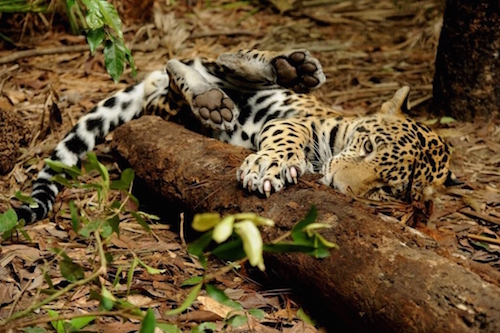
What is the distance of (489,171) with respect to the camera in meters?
5.22

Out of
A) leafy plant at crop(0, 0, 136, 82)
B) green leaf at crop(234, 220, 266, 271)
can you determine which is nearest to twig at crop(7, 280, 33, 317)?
leafy plant at crop(0, 0, 136, 82)

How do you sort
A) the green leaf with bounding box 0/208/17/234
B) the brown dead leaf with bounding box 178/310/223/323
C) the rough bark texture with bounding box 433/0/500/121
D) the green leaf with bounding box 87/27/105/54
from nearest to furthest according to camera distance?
the brown dead leaf with bounding box 178/310/223/323, the green leaf with bounding box 0/208/17/234, the green leaf with bounding box 87/27/105/54, the rough bark texture with bounding box 433/0/500/121

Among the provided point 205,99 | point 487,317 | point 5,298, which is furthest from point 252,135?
point 487,317

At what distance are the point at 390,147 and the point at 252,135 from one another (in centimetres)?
116

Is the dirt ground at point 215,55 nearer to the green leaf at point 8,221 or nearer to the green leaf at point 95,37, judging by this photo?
the green leaf at point 8,221

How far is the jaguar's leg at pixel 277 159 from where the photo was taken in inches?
147

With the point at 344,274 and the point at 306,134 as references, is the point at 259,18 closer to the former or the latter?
the point at 306,134

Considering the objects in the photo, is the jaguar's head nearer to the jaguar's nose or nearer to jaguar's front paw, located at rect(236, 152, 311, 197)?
the jaguar's nose

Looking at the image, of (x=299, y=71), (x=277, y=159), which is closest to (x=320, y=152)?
(x=299, y=71)

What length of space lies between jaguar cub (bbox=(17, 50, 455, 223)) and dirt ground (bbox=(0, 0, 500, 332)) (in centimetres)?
22

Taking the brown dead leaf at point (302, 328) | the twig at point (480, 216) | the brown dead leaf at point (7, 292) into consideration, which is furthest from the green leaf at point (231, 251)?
the twig at point (480, 216)

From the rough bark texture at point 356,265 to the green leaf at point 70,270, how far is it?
1086mm

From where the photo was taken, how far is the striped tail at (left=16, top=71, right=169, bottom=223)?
14.7 ft

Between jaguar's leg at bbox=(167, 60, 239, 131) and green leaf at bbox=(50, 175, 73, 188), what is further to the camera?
jaguar's leg at bbox=(167, 60, 239, 131)
